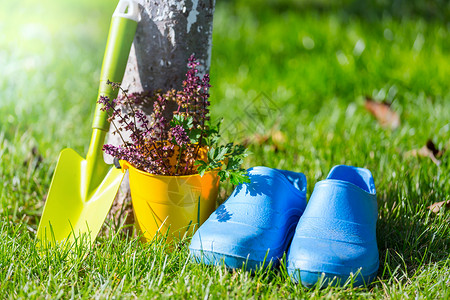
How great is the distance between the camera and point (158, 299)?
1253 mm

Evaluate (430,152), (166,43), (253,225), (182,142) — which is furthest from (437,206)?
(166,43)

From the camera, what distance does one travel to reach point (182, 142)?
1.49 metres

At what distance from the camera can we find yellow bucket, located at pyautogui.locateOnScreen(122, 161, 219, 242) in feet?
4.95

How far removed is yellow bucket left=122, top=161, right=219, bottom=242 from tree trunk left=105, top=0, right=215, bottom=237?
116mm

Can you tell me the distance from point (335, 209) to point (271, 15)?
11.9 feet

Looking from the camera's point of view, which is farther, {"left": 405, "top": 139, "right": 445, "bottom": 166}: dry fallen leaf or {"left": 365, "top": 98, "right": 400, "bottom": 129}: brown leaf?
{"left": 365, "top": 98, "right": 400, "bottom": 129}: brown leaf

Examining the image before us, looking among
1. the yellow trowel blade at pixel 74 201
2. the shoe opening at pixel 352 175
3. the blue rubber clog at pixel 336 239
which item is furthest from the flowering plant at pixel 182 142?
the shoe opening at pixel 352 175

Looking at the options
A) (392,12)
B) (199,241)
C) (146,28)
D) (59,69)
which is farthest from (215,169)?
(392,12)

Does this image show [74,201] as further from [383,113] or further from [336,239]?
[383,113]

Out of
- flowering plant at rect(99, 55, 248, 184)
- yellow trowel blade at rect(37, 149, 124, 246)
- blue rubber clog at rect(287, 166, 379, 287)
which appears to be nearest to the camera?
blue rubber clog at rect(287, 166, 379, 287)

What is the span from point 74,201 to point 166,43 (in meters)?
0.65

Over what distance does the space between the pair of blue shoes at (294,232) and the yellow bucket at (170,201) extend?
0.10 meters

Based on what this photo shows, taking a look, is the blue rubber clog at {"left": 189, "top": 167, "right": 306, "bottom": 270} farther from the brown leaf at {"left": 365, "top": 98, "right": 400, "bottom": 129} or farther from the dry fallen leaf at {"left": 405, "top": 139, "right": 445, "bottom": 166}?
the brown leaf at {"left": 365, "top": 98, "right": 400, "bottom": 129}

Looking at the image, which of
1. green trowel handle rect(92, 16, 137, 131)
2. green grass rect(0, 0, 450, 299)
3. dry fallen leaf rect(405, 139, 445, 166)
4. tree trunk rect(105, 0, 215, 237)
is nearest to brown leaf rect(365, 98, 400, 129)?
green grass rect(0, 0, 450, 299)
